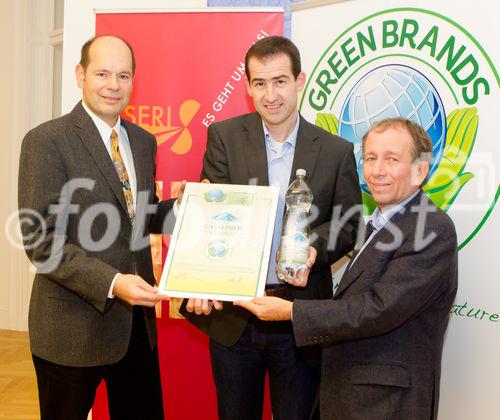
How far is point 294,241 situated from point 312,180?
1.27ft

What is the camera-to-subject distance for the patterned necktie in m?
2.38

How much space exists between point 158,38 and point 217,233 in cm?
179

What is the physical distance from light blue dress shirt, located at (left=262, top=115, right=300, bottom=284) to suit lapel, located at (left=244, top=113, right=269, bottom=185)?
0.12 ft

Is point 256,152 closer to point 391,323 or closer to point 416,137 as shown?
point 416,137

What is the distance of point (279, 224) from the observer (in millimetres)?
2467

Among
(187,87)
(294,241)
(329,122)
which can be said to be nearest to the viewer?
(294,241)

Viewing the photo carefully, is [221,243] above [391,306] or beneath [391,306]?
above

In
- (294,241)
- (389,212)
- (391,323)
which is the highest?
(389,212)

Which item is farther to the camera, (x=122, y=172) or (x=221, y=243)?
(x=122, y=172)

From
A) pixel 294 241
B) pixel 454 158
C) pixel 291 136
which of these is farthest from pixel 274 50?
pixel 454 158

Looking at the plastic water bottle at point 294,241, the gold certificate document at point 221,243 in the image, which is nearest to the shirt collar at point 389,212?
the plastic water bottle at point 294,241

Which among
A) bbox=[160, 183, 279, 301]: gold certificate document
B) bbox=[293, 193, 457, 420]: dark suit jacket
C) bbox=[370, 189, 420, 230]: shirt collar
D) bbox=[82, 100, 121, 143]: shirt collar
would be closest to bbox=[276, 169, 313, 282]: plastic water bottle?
bbox=[160, 183, 279, 301]: gold certificate document

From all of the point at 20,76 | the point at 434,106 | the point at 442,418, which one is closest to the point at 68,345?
the point at 442,418

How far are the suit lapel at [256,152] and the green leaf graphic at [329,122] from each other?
881 millimetres
